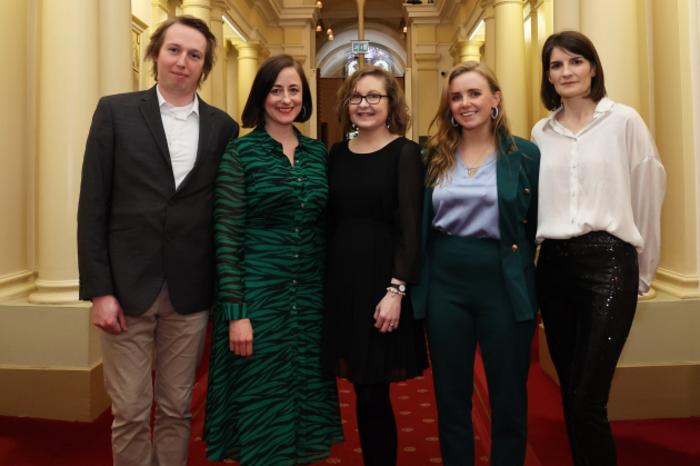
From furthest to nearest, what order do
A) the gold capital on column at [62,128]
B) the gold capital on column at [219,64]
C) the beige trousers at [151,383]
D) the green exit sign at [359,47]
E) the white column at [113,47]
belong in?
1. the green exit sign at [359,47]
2. the gold capital on column at [219,64]
3. the white column at [113,47]
4. the gold capital on column at [62,128]
5. the beige trousers at [151,383]

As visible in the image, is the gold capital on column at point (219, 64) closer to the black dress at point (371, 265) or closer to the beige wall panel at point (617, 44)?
the beige wall panel at point (617, 44)

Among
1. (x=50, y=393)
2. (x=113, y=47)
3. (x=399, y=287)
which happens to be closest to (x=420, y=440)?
(x=399, y=287)

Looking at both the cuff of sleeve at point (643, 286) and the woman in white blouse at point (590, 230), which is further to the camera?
the cuff of sleeve at point (643, 286)

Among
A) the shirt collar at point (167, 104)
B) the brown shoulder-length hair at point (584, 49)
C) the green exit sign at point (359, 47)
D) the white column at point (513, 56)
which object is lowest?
the shirt collar at point (167, 104)

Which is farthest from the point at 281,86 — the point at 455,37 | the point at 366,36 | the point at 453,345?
the point at 366,36

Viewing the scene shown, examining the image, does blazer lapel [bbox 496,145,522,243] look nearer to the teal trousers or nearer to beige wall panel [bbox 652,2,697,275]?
the teal trousers

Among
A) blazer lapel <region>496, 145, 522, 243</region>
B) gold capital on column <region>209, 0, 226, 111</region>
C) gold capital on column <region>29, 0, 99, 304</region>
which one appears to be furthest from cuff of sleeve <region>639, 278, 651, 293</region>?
gold capital on column <region>209, 0, 226, 111</region>

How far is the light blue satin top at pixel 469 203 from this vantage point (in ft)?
6.50

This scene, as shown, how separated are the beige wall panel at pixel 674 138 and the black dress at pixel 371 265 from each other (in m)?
1.82

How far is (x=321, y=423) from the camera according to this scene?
83.2 inches

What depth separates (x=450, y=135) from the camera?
2145 mm

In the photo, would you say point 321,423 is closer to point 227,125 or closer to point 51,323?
point 227,125

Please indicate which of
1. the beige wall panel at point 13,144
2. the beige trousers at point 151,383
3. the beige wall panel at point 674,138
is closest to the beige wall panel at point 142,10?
the beige wall panel at point 13,144

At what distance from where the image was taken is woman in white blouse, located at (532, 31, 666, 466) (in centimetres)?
189
